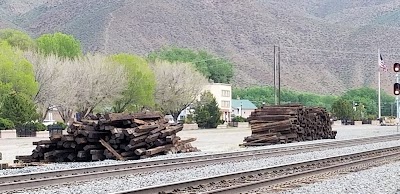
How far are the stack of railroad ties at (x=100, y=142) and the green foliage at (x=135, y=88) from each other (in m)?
57.4

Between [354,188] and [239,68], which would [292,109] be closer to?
Answer: [354,188]

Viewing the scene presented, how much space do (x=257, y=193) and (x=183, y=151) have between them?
1593 centimetres

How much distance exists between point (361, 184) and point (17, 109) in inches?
1933

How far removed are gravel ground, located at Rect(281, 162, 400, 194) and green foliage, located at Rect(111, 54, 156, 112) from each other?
6627 cm

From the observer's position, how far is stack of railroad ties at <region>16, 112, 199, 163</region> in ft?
85.5

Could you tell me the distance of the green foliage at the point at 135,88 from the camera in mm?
85438

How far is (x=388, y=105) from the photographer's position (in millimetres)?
166875

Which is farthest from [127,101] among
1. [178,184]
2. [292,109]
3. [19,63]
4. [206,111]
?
[178,184]

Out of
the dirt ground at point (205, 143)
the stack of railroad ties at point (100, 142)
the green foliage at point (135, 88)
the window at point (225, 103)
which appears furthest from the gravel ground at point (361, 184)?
the window at point (225, 103)

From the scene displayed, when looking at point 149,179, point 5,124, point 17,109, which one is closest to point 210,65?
point 17,109

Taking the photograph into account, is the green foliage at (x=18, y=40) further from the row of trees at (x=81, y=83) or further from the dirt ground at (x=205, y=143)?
the dirt ground at (x=205, y=143)

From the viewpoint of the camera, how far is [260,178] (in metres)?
17.9

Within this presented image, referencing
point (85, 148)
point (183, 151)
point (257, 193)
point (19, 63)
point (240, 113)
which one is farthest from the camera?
point (240, 113)

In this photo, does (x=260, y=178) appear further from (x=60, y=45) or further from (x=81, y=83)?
(x=60, y=45)
